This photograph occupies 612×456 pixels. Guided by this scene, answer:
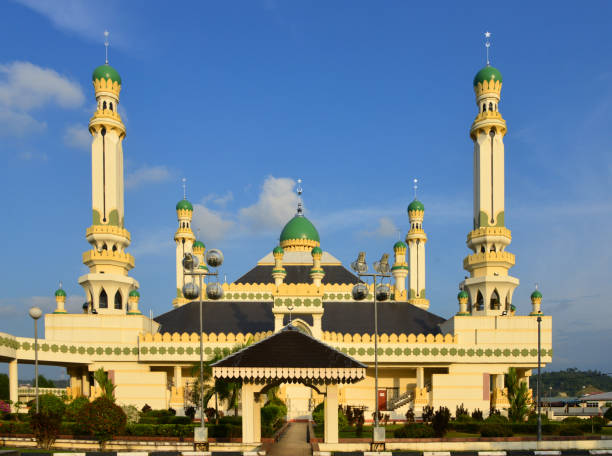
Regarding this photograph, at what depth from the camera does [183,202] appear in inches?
2581

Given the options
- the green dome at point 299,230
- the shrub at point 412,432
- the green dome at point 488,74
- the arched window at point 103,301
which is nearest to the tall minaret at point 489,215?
the green dome at point 488,74

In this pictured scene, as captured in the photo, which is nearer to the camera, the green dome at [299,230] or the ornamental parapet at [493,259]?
the ornamental parapet at [493,259]

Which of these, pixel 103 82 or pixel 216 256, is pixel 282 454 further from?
pixel 103 82

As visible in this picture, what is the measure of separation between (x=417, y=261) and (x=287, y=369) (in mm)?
42432

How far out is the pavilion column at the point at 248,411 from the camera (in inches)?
998

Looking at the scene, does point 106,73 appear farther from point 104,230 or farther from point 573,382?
point 573,382

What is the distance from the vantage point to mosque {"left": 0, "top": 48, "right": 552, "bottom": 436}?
46938mm

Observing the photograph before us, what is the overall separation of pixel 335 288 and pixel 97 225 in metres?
19.9

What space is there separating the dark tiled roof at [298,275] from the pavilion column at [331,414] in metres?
31.8

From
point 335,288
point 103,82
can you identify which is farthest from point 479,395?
point 103,82

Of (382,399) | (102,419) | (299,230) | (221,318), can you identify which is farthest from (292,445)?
(299,230)

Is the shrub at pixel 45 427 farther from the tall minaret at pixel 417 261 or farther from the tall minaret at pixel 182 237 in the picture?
the tall minaret at pixel 417 261

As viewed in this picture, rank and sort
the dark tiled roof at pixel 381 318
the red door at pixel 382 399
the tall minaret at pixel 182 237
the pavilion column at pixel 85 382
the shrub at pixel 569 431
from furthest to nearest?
the tall minaret at pixel 182 237
the dark tiled roof at pixel 381 318
the pavilion column at pixel 85 382
the red door at pixel 382 399
the shrub at pixel 569 431

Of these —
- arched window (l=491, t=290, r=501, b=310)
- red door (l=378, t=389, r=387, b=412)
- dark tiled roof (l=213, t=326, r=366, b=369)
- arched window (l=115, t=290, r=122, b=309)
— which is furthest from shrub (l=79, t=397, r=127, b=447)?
arched window (l=491, t=290, r=501, b=310)
